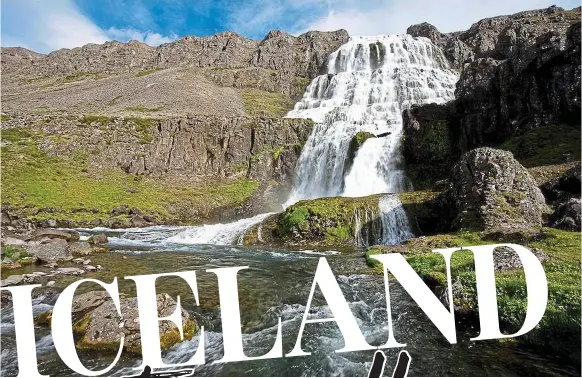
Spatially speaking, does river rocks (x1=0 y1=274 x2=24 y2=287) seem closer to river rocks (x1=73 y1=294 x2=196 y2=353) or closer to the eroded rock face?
river rocks (x1=73 y1=294 x2=196 y2=353)

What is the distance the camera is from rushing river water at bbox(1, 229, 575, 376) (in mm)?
7582

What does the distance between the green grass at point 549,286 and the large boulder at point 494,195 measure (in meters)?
3.32

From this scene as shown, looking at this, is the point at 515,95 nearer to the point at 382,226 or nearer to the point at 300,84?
the point at 382,226

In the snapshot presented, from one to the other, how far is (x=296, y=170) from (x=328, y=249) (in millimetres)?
29256

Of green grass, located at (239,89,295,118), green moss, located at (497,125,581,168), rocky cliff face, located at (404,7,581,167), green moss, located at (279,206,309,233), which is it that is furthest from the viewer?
green grass, located at (239,89,295,118)

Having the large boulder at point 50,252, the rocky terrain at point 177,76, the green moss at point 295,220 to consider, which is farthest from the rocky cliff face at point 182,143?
the large boulder at point 50,252

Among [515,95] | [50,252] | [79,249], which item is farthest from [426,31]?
[50,252]

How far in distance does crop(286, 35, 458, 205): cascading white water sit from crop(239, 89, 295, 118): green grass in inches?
187

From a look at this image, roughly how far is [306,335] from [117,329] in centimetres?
473

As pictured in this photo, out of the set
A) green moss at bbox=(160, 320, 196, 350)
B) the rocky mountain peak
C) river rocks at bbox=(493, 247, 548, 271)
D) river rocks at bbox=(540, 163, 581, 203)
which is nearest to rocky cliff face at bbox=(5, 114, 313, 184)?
river rocks at bbox=(540, 163, 581, 203)

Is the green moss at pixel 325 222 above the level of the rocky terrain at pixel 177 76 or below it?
below

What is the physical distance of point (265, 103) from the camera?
90.0m

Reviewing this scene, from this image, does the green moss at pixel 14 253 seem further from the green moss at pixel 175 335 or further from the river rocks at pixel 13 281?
the green moss at pixel 175 335

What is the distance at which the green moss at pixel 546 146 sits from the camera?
27.8 meters
